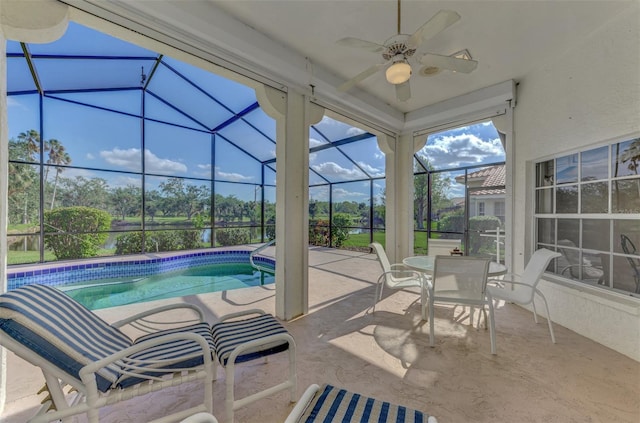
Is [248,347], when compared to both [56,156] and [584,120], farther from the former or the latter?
[56,156]

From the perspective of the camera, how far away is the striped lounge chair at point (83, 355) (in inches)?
42.9

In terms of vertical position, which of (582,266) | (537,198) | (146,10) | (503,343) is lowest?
(503,343)

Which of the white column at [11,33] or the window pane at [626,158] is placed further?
the window pane at [626,158]

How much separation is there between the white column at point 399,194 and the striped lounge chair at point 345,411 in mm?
3869

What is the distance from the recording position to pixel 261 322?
1.92 meters

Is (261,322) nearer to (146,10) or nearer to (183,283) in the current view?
(146,10)

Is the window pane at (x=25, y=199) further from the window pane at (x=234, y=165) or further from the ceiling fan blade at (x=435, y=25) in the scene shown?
the ceiling fan blade at (x=435, y=25)

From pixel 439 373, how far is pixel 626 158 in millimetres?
2735

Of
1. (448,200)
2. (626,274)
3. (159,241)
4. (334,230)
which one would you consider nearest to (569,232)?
(626,274)

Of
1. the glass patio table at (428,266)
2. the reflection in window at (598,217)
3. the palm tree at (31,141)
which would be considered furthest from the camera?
the palm tree at (31,141)

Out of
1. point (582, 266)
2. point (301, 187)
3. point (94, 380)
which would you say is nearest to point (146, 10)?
point (301, 187)

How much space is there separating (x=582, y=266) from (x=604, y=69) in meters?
2.08

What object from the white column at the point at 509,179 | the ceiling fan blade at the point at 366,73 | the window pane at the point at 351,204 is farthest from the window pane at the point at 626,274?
the window pane at the point at 351,204

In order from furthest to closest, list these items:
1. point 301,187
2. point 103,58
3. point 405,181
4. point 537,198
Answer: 1. point 405,181
2. point 103,58
3. point 537,198
4. point 301,187
